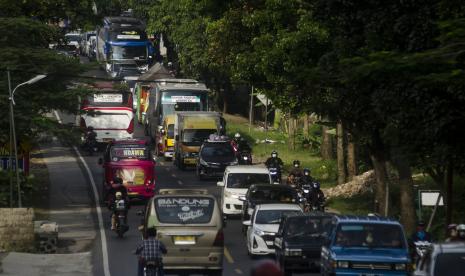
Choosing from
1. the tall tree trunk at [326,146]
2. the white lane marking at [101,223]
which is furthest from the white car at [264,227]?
the tall tree trunk at [326,146]

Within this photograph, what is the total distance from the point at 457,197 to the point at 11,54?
668 inches

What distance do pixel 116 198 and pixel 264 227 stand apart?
8.04 meters

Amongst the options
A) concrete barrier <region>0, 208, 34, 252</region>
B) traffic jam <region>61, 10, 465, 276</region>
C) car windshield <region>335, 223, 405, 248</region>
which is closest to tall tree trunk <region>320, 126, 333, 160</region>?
→ traffic jam <region>61, 10, 465, 276</region>

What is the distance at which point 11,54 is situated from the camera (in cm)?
4503

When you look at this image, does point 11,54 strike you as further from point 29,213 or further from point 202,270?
point 202,270

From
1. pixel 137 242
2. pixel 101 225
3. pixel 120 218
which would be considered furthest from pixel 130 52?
pixel 137 242

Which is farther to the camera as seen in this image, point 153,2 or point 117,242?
point 153,2

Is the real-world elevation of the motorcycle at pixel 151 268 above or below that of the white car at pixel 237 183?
above

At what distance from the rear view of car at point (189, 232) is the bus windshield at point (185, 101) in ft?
123

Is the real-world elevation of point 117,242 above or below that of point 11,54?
below

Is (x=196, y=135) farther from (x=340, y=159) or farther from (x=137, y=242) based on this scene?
(x=137, y=242)

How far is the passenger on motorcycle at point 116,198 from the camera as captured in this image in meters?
38.0

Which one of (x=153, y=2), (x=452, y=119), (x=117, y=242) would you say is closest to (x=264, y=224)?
(x=117, y=242)

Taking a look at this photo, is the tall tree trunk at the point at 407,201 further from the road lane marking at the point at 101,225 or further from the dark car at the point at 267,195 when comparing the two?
the road lane marking at the point at 101,225
